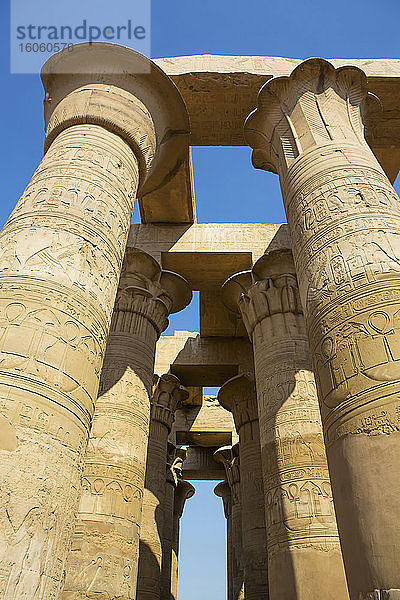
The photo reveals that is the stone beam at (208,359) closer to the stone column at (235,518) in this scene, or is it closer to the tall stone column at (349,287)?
the stone column at (235,518)

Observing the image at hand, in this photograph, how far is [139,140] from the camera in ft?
17.8

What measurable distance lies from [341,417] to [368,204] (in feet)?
6.42

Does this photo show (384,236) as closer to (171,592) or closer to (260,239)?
(260,239)

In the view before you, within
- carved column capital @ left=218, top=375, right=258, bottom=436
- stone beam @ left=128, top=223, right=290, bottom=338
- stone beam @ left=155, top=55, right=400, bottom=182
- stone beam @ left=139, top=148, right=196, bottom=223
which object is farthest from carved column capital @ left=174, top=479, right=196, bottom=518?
stone beam @ left=155, top=55, right=400, bottom=182

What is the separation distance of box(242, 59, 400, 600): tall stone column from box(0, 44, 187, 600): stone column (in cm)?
Result: 165

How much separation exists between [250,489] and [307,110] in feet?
21.9

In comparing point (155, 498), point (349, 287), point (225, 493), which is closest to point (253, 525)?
point (155, 498)

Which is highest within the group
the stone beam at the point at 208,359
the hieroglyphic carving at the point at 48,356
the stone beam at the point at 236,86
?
the stone beam at the point at 236,86

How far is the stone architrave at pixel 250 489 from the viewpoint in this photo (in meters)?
8.28

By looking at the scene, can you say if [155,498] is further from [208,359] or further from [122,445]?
[208,359]

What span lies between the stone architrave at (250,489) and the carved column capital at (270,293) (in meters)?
2.27

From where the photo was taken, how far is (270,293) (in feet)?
25.9

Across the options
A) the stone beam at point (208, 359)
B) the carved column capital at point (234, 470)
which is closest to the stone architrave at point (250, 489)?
the stone beam at point (208, 359)

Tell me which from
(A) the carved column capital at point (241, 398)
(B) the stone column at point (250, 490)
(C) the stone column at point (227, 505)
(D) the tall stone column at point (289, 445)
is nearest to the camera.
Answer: (D) the tall stone column at point (289, 445)
